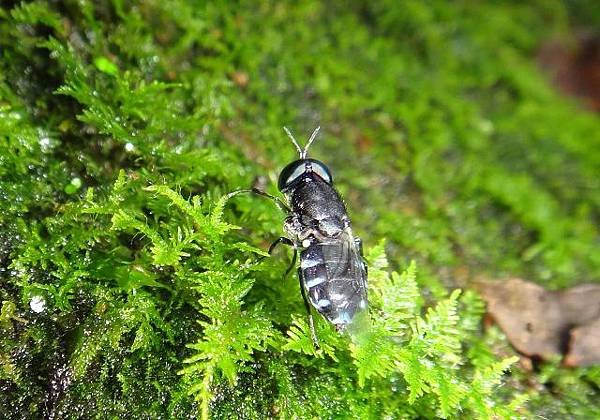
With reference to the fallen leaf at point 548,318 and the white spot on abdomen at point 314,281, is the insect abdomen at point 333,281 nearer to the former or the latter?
the white spot on abdomen at point 314,281

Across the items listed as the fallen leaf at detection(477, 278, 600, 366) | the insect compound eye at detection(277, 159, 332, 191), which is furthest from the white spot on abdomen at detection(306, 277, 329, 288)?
the fallen leaf at detection(477, 278, 600, 366)

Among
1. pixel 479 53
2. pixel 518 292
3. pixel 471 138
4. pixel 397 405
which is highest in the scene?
pixel 479 53

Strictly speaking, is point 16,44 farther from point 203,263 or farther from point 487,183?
point 487,183

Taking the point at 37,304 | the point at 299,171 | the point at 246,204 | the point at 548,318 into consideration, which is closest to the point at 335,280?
the point at 299,171

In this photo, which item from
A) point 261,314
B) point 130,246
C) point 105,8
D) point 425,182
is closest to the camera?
point 261,314

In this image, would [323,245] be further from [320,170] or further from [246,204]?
A: [246,204]

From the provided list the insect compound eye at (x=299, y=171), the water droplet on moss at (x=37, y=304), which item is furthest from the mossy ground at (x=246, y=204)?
the insect compound eye at (x=299, y=171)

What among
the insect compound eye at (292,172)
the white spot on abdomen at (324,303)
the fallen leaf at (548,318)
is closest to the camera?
the white spot on abdomen at (324,303)

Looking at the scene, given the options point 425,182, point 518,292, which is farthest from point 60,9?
point 518,292
